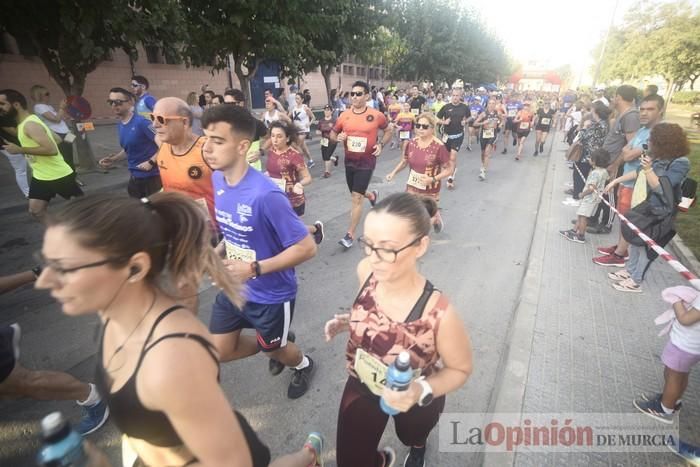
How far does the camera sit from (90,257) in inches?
46.7

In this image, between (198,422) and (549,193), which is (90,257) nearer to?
(198,422)

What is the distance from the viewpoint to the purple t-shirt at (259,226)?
2.26m

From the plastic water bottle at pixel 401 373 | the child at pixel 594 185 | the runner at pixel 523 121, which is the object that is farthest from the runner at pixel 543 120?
the plastic water bottle at pixel 401 373

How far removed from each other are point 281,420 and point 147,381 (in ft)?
6.18

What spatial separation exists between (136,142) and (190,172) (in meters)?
2.12

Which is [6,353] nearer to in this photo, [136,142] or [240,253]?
[240,253]

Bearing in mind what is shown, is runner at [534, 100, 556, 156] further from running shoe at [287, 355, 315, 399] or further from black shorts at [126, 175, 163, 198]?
running shoe at [287, 355, 315, 399]

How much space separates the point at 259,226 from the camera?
2.30 meters

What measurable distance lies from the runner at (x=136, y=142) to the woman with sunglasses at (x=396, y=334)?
404 centimetres

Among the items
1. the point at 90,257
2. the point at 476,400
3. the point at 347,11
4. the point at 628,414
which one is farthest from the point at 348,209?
the point at 347,11

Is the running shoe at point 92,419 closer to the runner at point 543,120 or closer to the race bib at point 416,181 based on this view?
the race bib at point 416,181

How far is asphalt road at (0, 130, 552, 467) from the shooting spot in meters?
2.61

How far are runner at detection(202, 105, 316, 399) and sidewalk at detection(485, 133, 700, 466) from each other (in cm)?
178

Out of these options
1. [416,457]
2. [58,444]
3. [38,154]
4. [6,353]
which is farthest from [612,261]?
[38,154]
